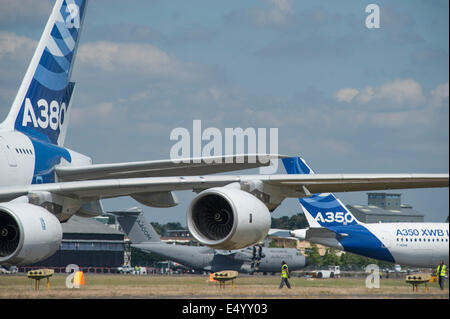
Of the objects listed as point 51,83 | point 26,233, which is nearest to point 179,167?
point 26,233

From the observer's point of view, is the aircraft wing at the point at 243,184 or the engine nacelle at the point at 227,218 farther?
the aircraft wing at the point at 243,184

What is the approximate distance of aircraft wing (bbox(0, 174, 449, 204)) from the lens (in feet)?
43.7

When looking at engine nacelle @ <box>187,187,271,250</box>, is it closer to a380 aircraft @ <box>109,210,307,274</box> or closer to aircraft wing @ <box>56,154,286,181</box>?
aircraft wing @ <box>56,154,286,181</box>

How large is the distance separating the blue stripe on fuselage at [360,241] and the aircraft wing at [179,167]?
34.7 meters

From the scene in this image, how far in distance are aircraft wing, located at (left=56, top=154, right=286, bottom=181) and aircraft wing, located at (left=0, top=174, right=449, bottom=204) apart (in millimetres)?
521

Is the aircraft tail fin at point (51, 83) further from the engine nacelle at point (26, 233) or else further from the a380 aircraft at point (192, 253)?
the a380 aircraft at point (192, 253)

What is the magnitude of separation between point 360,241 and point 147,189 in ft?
120

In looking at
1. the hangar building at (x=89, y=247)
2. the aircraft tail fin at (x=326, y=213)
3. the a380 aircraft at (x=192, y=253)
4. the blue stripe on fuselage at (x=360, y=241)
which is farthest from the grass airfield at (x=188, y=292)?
the hangar building at (x=89, y=247)

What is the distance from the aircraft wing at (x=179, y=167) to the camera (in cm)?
1423

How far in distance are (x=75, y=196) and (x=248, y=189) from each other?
315 cm

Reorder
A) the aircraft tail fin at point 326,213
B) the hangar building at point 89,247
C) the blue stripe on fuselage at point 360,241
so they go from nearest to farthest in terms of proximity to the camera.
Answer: the blue stripe on fuselage at point 360,241 < the aircraft tail fin at point 326,213 < the hangar building at point 89,247

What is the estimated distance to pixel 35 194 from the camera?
1322 centimetres
